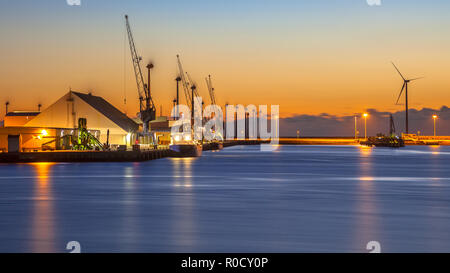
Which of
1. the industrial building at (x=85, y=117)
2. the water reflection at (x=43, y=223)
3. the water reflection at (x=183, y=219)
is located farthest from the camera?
the industrial building at (x=85, y=117)

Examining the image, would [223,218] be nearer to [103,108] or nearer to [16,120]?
[103,108]

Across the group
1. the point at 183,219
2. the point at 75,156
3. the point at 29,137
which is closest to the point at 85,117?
the point at 29,137

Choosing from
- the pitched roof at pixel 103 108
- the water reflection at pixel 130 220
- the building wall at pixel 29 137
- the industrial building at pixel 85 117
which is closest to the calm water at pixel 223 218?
the water reflection at pixel 130 220

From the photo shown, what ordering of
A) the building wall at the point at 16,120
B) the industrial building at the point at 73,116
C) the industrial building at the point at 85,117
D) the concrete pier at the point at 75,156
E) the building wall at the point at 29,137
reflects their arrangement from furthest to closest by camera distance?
the building wall at the point at 16,120
the industrial building at the point at 73,116
the industrial building at the point at 85,117
the building wall at the point at 29,137
the concrete pier at the point at 75,156

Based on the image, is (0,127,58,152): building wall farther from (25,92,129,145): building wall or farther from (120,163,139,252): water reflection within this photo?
(120,163,139,252): water reflection

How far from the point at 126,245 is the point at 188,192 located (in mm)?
22903

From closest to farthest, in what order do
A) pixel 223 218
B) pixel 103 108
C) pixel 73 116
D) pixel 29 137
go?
1. pixel 223 218
2. pixel 29 137
3. pixel 73 116
4. pixel 103 108

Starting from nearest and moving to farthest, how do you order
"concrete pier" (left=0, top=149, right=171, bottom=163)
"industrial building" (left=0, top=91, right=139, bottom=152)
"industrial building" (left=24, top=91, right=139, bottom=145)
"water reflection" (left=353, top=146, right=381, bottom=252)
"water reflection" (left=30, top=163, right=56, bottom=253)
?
"water reflection" (left=30, top=163, right=56, bottom=253) < "water reflection" (left=353, top=146, right=381, bottom=252) < "concrete pier" (left=0, top=149, right=171, bottom=163) < "industrial building" (left=0, top=91, right=139, bottom=152) < "industrial building" (left=24, top=91, right=139, bottom=145)

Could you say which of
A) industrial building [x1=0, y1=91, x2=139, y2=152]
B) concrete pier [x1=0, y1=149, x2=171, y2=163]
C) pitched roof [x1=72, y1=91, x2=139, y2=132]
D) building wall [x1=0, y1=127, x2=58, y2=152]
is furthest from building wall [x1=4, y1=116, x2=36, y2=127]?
concrete pier [x1=0, y1=149, x2=171, y2=163]

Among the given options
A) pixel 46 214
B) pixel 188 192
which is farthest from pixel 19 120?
pixel 46 214

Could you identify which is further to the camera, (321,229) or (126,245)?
(321,229)

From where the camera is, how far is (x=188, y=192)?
4331cm

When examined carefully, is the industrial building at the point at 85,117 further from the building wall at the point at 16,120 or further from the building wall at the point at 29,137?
the building wall at the point at 16,120
